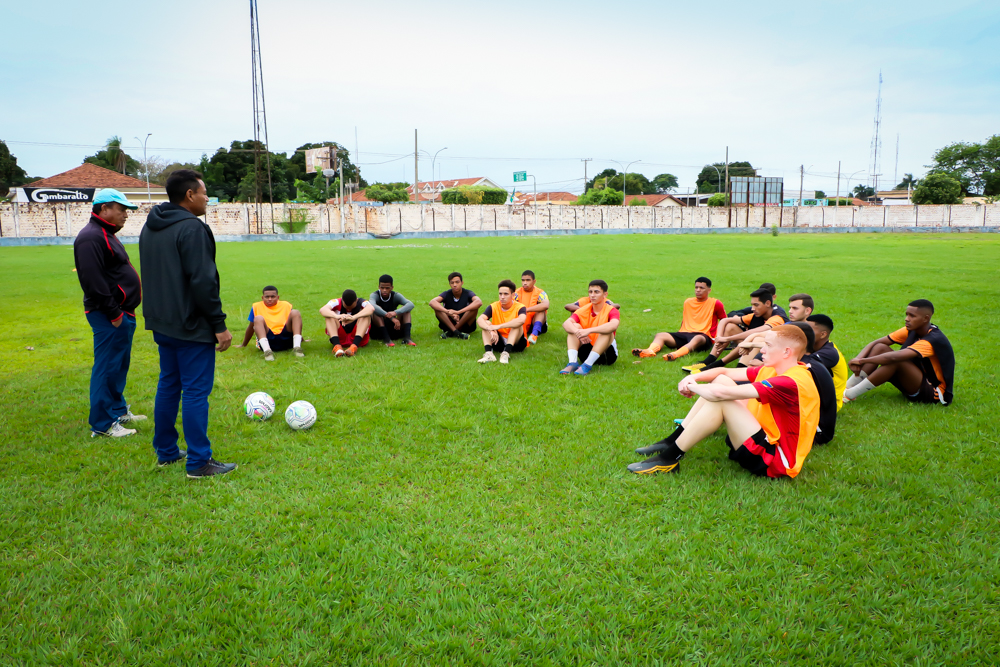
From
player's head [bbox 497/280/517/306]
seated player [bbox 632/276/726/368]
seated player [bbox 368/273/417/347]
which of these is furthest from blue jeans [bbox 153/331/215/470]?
seated player [bbox 632/276/726/368]

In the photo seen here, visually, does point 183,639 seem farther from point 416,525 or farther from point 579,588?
point 579,588

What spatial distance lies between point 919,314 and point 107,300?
26.4ft

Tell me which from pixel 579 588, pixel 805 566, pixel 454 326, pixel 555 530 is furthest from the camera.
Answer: pixel 454 326

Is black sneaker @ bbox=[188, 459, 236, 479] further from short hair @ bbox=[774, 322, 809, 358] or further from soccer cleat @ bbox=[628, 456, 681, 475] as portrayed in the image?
short hair @ bbox=[774, 322, 809, 358]

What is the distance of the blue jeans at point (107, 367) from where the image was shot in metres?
5.63

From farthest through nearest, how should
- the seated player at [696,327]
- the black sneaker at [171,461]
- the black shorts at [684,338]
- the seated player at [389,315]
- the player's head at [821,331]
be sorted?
1. the seated player at [389,315]
2. the black shorts at [684,338]
3. the seated player at [696,327]
4. the player's head at [821,331]
5. the black sneaker at [171,461]

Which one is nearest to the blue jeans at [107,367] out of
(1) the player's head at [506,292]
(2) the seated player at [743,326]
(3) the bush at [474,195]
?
(1) the player's head at [506,292]

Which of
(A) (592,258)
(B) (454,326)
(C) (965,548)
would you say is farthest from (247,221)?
(C) (965,548)

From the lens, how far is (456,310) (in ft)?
34.4

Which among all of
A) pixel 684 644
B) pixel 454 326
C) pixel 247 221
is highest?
pixel 247 221

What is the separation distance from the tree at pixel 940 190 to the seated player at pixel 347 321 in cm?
8096

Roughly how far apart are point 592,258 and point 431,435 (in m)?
20.9

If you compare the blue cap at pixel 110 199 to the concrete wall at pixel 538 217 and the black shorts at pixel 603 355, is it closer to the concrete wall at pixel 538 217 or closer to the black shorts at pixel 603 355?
the black shorts at pixel 603 355

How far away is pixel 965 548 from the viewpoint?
3.86 metres
